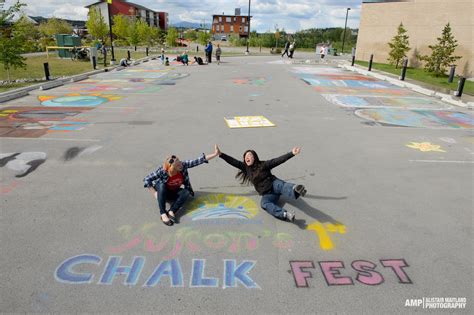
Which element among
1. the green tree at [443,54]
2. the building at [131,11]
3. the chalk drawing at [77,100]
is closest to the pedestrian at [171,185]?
the chalk drawing at [77,100]

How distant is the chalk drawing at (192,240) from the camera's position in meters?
4.19

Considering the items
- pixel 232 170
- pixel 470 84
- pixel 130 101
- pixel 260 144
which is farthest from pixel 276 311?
pixel 470 84

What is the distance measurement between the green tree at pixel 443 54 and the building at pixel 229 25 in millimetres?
94834

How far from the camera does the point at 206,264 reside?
3.92 metres

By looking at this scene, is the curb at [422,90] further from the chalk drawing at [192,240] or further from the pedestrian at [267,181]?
the chalk drawing at [192,240]

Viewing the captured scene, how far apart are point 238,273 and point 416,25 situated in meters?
29.5

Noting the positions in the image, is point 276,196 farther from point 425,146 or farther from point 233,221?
point 425,146

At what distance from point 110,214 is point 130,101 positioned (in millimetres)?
8966

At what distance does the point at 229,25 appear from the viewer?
367 feet

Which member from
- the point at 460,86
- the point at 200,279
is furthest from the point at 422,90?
the point at 200,279

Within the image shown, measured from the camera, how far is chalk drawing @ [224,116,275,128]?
32.6ft

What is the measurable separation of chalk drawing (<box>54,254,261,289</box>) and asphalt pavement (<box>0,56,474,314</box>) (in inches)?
0.7

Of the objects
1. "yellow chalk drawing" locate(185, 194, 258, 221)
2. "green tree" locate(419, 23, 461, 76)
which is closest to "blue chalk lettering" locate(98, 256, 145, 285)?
"yellow chalk drawing" locate(185, 194, 258, 221)

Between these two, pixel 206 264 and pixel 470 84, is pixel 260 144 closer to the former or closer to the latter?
pixel 206 264
